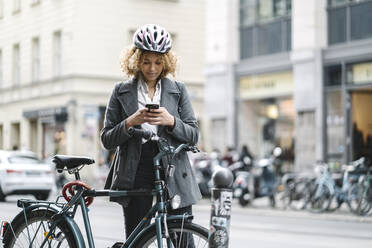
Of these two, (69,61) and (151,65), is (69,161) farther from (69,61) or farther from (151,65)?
(69,61)

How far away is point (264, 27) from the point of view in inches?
942

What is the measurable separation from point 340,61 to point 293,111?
2.47 metres

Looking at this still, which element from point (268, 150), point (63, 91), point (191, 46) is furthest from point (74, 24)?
point (268, 150)

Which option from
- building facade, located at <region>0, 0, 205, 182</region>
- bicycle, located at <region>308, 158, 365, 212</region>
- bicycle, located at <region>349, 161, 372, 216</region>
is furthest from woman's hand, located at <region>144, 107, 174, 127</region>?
building facade, located at <region>0, 0, 205, 182</region>

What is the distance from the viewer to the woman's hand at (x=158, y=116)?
4.59 m

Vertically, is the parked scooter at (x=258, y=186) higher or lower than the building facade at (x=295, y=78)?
lower

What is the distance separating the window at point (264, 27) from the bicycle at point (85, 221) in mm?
18434

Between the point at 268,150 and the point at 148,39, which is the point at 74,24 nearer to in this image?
the point at 268,150

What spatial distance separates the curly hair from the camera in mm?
4906

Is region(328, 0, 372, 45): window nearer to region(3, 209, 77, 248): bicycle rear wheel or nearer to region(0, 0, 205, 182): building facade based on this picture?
region(0, 0, 205, 182): building facade

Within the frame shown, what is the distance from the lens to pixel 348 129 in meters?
21.5

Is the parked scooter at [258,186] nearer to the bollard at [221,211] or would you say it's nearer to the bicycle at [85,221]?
the bicycle at [85,221]

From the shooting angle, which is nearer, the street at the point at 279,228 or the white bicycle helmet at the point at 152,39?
the white bicycle helmet at the point at 152,39

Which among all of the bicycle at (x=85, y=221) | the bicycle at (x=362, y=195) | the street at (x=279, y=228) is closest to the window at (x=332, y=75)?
the street at (x=279, y=228)
